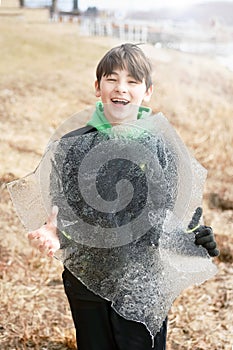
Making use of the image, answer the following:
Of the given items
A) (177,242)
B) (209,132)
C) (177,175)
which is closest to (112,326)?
(177,242)

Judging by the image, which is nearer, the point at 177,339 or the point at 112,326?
the point at 112,326

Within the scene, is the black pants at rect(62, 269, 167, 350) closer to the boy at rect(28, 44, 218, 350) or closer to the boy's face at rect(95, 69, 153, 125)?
the boy at rect(28, 44, 218, 350)

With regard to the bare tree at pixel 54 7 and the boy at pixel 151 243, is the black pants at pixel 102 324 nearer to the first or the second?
the boy at pixel 151 243

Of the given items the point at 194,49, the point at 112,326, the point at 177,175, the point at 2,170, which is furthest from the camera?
the point at 194,49

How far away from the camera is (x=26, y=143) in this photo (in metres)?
4.17

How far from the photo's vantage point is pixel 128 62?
55.7 inches

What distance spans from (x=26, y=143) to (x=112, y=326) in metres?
2.73

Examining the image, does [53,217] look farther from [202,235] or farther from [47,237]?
[202,235]

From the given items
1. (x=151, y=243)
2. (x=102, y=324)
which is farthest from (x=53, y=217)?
(x=102, y=324)

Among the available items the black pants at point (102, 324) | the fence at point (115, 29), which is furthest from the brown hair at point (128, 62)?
the fence at point (115, 29)

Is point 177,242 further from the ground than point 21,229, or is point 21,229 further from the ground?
point 177,242

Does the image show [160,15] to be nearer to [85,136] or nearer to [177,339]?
[177,339]

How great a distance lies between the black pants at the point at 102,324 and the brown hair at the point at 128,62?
1.75ft

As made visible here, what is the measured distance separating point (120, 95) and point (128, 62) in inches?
3.2
